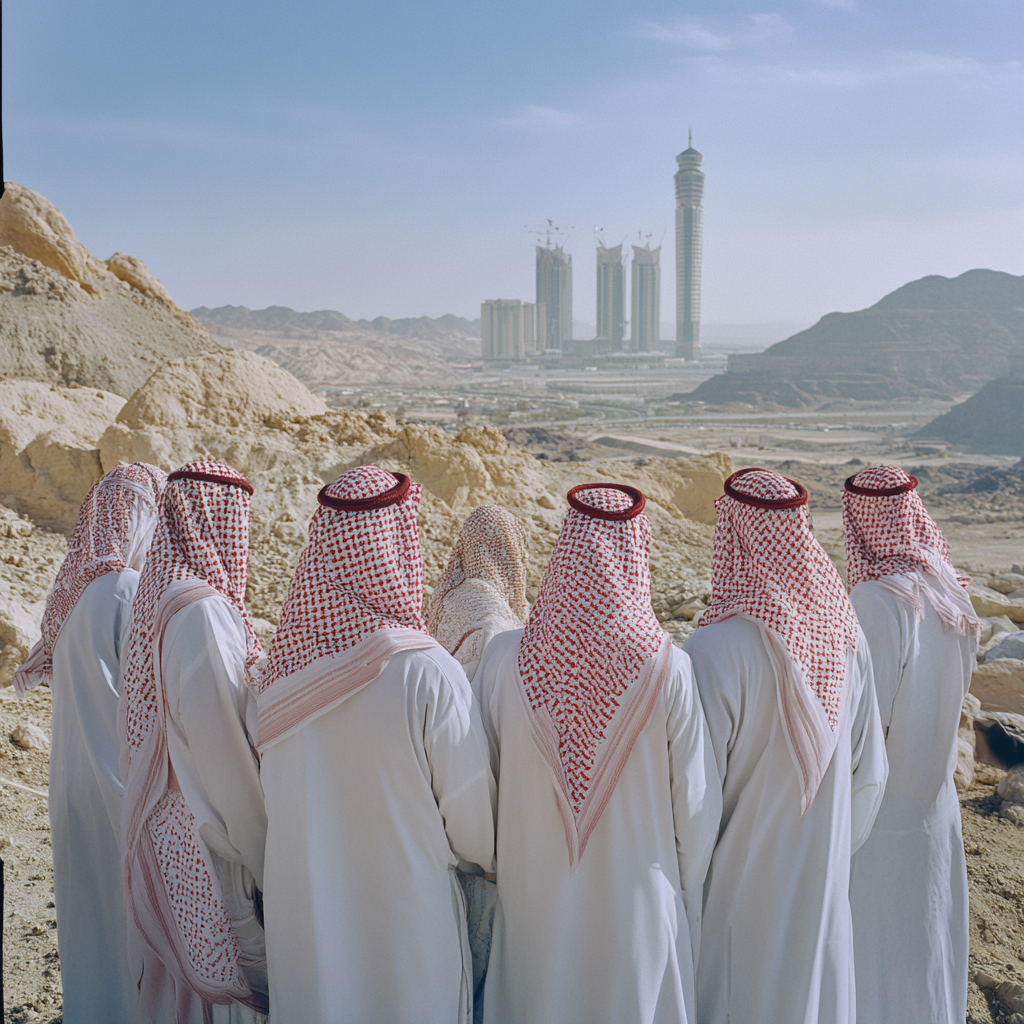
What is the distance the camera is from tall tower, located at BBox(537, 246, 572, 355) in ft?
359

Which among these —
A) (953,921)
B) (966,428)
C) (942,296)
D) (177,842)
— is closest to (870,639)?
(953,921)

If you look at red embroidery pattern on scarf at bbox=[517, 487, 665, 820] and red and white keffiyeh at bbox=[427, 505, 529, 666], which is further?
red and white keffiyeh at bbox=[427, 505, 529, 666]

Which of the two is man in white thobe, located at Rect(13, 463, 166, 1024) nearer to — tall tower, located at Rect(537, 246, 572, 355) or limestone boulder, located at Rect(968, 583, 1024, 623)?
limestone boulder, located at Rect(968, 583, 1024, 623)

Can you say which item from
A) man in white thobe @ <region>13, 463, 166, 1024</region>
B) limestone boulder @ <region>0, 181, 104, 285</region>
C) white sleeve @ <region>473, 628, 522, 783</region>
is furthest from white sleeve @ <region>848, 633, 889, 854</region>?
limestone boulder @ <region>0, 181, 104, 285</region>

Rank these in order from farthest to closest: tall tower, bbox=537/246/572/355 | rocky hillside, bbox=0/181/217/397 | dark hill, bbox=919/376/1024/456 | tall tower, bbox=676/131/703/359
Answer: tall tower, bbox=537/246/572/355 < tall tower, bbox=676/131/703/359 < dark hill, bbox=919/376/1024/456 < rocky hillside, bbox=0/181/217/397

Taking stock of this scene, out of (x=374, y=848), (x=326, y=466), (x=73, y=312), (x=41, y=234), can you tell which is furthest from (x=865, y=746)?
(x=41, y=234)

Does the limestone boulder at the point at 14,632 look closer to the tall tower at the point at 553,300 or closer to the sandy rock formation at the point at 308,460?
the sandy rock formation at the point at 308,460

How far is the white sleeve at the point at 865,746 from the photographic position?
78.5 inches

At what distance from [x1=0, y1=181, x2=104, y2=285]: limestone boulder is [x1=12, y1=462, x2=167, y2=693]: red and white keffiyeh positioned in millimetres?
14669

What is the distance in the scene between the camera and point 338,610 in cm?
175

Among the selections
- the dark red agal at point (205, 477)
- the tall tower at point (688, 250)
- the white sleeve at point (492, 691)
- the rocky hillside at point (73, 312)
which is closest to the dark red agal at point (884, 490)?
the white sleeve at point (492, 691)

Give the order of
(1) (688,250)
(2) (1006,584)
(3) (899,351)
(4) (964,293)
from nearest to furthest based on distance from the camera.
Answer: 1. (2) (1006,584)
2. (3) (899,351)
3. (4) (964,293)
4. (1) (688,250)

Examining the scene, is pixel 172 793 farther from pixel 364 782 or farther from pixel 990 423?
pixel 990 423

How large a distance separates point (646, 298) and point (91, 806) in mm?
116957
